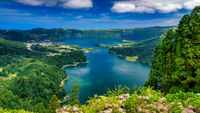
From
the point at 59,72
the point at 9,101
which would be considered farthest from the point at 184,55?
the point at 59,72

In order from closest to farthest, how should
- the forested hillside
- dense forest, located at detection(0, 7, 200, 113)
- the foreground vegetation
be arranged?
1. the foreground vegetation
2. dense forest, located at detection(0, 7, 200, 113)
3. the forested hillside

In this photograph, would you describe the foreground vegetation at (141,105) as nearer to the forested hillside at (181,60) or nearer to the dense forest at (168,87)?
the dense forest at (168,87)

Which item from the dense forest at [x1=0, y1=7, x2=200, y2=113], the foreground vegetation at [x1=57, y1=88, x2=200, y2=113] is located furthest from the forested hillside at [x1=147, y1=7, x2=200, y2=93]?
the foreground vegetation at [x1=57, y1=88, x2=200, y2=113]

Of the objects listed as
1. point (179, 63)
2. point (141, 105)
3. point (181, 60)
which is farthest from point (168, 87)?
point (141, 105)

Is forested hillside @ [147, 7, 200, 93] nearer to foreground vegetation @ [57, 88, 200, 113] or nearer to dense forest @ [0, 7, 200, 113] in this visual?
dense forest @ [0, 7, 200, 113]

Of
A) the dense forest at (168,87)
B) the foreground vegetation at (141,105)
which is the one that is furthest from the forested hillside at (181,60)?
the foreground vegetation at (141,105)

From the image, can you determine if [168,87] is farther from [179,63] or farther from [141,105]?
[141,105]

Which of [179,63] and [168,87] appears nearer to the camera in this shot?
[179,63]

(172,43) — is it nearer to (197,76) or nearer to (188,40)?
(188,40)

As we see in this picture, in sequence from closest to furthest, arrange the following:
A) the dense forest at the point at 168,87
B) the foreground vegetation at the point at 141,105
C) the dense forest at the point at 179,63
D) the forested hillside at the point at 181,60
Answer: the foreground vegetation at the point at 141,105 → the dense forest at the point at 168,87 → the dense forest at the point at 179,63 → the forested hillside at the point at 181,60
